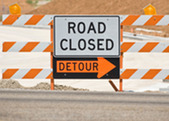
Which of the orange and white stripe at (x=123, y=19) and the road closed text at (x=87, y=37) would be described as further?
the orange and white stripe at (x=123, y=19)

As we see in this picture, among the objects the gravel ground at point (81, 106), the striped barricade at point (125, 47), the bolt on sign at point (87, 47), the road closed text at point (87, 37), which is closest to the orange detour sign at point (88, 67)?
the bolt on sign at point (87, 47)

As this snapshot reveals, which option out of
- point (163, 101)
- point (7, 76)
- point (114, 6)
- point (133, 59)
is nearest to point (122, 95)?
point (163, 101)

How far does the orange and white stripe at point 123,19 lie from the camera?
10352 mm

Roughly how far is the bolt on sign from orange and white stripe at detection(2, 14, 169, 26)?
167 millimetres

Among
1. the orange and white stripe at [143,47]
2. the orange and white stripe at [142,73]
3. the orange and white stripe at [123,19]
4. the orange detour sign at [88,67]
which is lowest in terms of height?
the orange and white stripe at [142,73]

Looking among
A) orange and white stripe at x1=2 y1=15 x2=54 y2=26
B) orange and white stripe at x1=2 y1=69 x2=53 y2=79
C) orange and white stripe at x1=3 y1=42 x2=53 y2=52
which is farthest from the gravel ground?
orange and white stripe at x1=2 y1=15 x2=54 y2=26

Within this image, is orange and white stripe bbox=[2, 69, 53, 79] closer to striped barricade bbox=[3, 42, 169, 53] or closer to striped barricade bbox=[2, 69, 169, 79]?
striped barricade bbox=[2, 69, 169, 79]

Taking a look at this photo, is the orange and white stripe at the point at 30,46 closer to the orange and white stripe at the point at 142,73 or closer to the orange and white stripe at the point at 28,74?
the orange and white stripe at the point at 28,74

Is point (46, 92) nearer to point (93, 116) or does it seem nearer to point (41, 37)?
point (93, 116)

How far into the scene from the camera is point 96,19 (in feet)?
33.5

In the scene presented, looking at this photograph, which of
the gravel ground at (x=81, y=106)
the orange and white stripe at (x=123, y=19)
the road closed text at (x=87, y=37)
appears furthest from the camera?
the orange and white stripe at (x=123, y=19)

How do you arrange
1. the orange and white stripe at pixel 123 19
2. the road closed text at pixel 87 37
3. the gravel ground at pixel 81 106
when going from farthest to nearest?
the orange and white stripe at pixel 123 19 → the road closed text at pixel 87 37 → the gravel ground at pixel 81 106

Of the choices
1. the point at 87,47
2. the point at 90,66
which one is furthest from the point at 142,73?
the point at 87,47

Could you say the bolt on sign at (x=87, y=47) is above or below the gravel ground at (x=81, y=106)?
above
